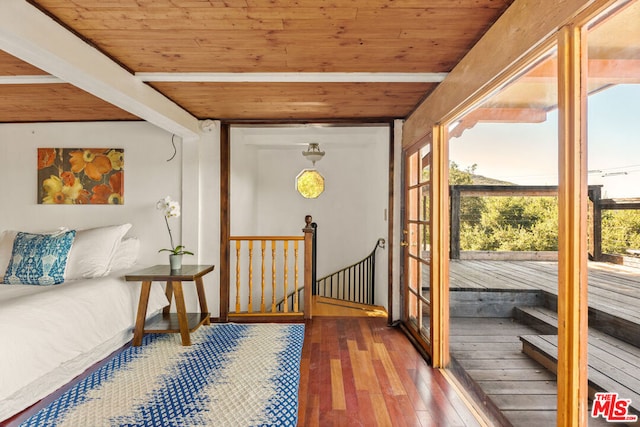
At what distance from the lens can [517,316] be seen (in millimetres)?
2158

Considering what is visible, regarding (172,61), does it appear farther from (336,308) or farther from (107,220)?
(336,308)

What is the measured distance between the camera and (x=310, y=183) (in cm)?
610

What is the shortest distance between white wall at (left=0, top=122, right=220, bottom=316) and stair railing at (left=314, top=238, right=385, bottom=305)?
2.59 m

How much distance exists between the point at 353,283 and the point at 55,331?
450 cm

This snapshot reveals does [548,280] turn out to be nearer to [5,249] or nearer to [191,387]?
[191,387]

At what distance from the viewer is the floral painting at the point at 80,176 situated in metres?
3.84

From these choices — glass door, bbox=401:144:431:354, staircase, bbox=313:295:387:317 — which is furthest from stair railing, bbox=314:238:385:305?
glass door, bbox=401:144:431:354

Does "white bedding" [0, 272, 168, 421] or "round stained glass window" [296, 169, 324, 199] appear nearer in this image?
"white bedding" [0, 272, 168, 421]

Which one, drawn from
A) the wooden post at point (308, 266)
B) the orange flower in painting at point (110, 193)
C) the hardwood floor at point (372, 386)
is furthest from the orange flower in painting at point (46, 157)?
the hardwood floor at point (372, 386)

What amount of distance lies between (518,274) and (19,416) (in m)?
2.87

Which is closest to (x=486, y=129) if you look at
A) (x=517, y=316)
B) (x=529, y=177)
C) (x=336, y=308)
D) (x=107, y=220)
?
(x=529, y=177)

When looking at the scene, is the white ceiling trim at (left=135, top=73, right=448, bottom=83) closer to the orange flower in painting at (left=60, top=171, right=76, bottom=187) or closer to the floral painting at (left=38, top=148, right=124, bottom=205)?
the floral painting at (left=38, top=148, right=124, bottom=205)

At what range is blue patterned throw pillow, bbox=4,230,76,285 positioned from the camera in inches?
109

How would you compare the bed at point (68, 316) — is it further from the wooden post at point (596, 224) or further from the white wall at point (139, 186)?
the wooden post at point (596, 224)
